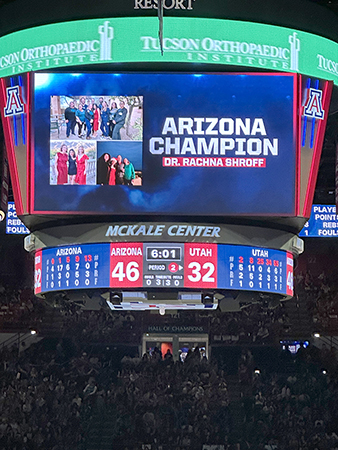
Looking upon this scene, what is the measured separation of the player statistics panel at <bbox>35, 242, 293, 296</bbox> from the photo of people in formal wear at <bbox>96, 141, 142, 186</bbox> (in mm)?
987

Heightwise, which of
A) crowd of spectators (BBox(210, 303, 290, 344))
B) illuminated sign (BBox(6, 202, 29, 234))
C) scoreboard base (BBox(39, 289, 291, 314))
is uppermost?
illuminated sign (BBox(6, 202, 29, 234))

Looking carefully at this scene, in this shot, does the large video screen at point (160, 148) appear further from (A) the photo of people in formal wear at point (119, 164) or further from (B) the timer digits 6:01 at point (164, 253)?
(B) the timer digits 6:01 at point (164, 253)

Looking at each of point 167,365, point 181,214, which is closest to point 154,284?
point 181,214

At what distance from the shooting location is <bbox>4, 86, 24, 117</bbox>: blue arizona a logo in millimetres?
15016

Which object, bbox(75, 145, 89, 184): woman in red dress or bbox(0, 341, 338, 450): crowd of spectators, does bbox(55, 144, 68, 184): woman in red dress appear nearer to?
bbox(75, 145, 89, 184): woman in red dress

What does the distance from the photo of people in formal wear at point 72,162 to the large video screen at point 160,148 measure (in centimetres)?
2

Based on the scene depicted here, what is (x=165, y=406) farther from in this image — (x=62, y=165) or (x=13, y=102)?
(x=13, y=102)

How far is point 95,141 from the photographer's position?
14.8 meters

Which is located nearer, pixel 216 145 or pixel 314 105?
A: pixel 216 145

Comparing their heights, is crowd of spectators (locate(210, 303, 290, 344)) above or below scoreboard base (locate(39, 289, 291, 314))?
below

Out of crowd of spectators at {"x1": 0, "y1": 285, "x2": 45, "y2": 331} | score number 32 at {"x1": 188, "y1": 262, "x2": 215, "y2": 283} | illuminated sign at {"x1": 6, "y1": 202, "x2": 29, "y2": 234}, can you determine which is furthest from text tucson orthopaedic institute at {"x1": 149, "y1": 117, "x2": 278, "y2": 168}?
crowd of spectators at {"x1": 0, "y1": 285, "x2": 45, "y2": 331}

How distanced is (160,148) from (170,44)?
159 cm

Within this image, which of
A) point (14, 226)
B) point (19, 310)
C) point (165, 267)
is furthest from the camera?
point (19, 310)

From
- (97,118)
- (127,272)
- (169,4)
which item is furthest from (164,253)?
(169,4)
